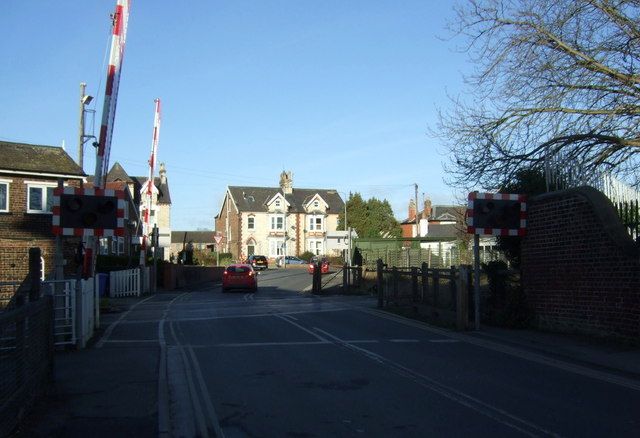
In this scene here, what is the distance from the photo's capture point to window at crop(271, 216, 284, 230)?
274 feet

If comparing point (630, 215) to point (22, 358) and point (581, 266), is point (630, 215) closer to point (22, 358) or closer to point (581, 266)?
point (581, 266)

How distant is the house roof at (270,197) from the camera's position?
8400 centimetres

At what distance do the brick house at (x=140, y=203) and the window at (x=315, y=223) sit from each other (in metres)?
18.1

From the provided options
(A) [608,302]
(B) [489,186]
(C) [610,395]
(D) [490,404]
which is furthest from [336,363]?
(B) [489,186]

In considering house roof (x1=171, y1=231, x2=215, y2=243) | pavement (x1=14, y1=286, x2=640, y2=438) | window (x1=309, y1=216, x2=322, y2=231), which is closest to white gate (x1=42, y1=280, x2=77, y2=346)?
pavement (x1=14, y1=286, x2=640, y2=438)

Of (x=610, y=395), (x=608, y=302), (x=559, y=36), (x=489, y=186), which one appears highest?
(x=559, y=36)

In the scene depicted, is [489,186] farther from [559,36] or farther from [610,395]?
[610,395]

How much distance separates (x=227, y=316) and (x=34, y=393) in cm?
1251

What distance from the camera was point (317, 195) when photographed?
85.9 m

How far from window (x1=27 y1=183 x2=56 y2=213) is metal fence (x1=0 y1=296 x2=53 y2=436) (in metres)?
21.7

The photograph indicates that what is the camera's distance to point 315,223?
8581 centimetres

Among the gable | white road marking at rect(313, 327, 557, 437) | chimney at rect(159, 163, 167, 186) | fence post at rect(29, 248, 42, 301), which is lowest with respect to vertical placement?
white road marking at rect(313, 327, 557, 437)

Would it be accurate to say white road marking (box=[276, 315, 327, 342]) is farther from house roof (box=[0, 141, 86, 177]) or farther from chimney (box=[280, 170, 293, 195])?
chimney (box=[280, 170, 293, 195])

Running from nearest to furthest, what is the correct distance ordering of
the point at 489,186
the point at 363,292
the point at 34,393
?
the point at 34,393, the point at 489,186, the point at 363,292
